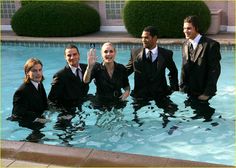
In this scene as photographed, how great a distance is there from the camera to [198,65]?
19.6 ft

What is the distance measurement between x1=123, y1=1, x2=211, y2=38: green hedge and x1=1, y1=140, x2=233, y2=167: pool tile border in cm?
856

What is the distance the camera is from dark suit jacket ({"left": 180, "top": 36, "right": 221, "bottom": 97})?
19.2 ft

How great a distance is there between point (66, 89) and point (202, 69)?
1892mm

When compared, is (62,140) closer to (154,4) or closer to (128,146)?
(128,146)

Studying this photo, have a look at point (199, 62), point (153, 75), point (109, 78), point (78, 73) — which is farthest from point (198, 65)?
point (78, 73)

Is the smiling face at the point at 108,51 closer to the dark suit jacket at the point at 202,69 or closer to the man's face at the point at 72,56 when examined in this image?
the man's face at the point at 72,56

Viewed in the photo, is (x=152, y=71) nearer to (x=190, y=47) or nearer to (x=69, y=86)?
(x=190, y=47)

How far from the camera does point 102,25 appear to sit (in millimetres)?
15219

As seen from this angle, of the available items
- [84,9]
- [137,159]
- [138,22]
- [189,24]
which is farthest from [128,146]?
[84,9]

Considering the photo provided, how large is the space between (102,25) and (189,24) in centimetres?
958

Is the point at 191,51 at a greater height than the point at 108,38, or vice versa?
the point at 191,51

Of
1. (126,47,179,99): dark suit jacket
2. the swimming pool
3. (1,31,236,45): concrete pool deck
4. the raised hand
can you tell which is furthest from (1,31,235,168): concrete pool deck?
(1,31,236,45): concrete pool deck

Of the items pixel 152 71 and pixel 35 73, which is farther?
pixel 152 71

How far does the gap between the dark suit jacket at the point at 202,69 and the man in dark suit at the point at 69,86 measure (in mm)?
1443
